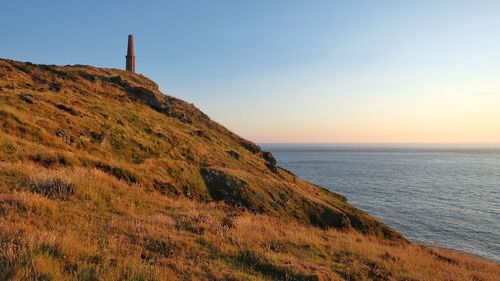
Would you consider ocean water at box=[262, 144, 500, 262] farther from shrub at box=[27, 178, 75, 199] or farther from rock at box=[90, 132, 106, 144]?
shrub at box=[27, 178, 75, 199]

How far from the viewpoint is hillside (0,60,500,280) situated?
24.5ft

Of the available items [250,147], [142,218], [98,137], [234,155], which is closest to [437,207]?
[250,147]

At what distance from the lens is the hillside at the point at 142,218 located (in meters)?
7.46

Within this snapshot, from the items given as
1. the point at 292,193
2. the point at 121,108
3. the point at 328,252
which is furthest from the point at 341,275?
the point at 121,108

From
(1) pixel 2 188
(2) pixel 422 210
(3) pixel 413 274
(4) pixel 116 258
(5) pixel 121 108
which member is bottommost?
(2) pixel 422 210

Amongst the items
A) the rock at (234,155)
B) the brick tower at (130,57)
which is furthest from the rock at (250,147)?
the brick tower at (130,57)

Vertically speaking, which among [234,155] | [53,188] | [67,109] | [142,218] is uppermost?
[67,109]

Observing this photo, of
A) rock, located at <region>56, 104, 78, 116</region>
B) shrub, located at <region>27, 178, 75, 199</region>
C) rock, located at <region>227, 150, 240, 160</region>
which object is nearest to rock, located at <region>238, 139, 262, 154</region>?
rock, located at <region>227, 150, 240, 160</region>

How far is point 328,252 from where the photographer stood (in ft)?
44.0

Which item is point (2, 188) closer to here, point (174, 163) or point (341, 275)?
point (341, 275)

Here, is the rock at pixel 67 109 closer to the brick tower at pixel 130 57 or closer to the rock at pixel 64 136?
the rock at pixel 64 136

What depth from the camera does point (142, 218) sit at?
12.0 metres

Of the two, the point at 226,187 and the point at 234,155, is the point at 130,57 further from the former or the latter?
the point at 226,187

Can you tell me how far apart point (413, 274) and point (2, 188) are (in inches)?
554
